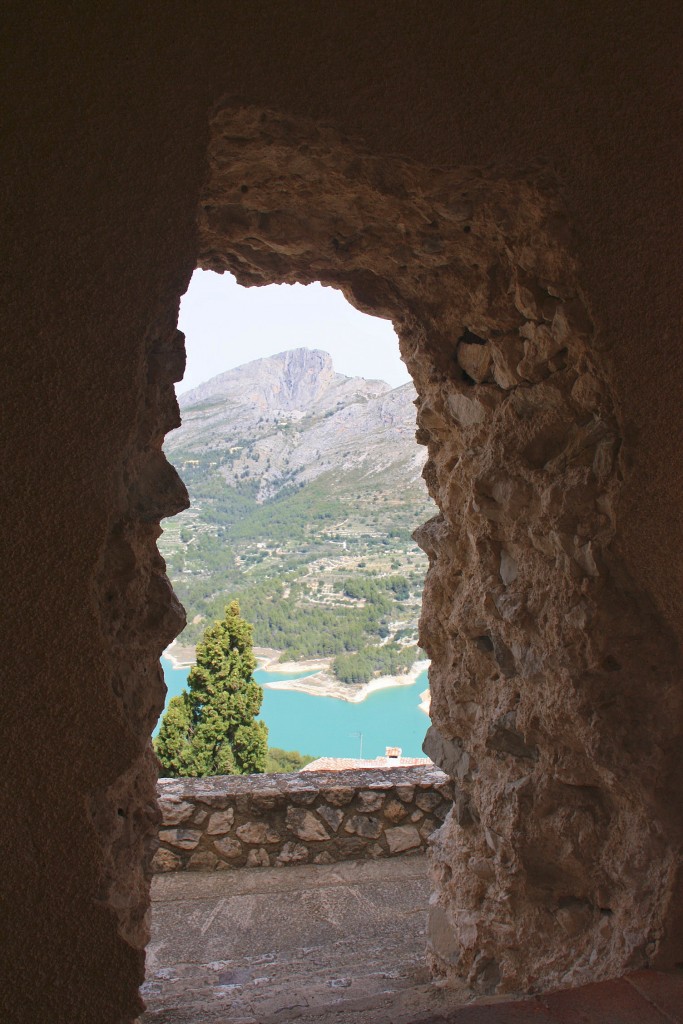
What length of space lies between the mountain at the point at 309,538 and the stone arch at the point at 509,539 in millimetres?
8567

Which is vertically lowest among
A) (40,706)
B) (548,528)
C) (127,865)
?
(127,865)

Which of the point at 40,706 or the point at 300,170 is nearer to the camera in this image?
the point at 40,706

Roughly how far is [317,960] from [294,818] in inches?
42.2

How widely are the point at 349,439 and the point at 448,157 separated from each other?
13.5 m

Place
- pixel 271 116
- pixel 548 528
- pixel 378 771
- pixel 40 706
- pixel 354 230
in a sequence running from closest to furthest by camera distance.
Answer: pixel 40 706 < pixel 271 116 < pixel 548 528 < pixel 354 230 < pixel 378 771

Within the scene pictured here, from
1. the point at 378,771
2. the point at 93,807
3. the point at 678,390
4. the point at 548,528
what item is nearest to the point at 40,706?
the point at 93,807

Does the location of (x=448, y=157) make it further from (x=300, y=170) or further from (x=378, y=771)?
(x=378, y=771)

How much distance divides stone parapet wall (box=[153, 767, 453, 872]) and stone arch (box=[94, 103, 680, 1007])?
169 cm

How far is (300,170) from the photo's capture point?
1768 millimetres

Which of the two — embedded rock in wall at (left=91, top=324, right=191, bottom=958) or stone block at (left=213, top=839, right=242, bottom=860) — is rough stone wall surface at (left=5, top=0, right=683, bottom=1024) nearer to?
embedded rock in wall at (left=91, top=324, right=191, bottom=958)

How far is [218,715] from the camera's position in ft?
18.0

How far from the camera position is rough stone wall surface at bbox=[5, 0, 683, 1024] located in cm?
141

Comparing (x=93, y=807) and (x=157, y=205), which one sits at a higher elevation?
(x=157, y=205)

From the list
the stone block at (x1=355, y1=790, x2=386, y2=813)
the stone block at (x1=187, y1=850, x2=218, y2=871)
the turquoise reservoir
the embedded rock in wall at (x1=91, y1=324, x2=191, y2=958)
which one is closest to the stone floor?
the stone block at (x1=187, y1=850, x2=218, y2=871)
